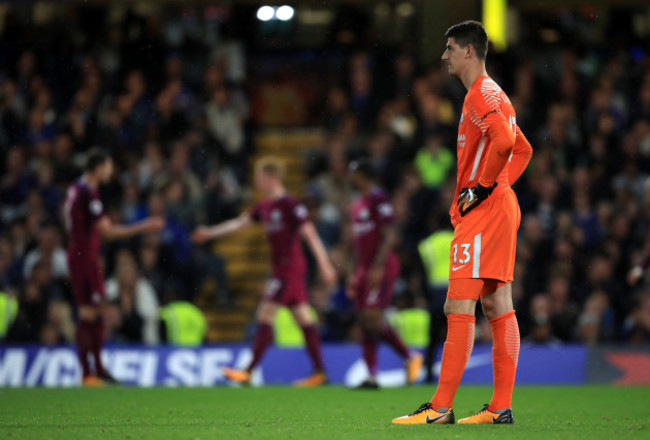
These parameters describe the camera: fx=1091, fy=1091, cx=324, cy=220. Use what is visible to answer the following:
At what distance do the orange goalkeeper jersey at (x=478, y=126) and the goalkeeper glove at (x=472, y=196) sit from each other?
12cm

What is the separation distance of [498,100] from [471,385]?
21.5 ft

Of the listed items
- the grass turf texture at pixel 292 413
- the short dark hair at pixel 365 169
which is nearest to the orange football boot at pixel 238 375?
the grass turf texture at pixel 292 413

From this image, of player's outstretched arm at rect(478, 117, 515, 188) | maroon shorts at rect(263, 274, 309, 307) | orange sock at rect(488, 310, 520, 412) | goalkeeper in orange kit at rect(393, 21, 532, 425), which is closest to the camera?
player's outstretched arm at rect(478, 117, 515, 188)

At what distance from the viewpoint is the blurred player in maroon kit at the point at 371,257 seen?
34.6 ft

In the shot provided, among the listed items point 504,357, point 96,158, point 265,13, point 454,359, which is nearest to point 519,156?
point 504,357

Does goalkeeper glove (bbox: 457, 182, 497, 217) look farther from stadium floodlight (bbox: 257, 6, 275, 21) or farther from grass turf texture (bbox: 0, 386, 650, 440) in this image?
stadium floodlight (bbox: 257, 6, 275, 21)

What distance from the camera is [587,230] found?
1510 cm

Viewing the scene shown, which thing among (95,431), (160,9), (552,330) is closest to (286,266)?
(552,330)

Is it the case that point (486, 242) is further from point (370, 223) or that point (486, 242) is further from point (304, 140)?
point (304, 140)

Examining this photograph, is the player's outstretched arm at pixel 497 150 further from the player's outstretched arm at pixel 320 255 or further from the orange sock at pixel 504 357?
the player's outstretched arm at pixel 320 255

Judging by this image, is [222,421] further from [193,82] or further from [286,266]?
[193,82]

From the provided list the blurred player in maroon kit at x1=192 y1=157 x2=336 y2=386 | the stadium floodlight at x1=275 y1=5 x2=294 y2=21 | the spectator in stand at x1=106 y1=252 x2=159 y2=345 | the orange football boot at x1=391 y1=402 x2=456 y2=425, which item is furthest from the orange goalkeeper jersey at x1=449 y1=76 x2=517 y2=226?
the stadium floodlight at x1=275 y1=5 x2=294 y2=21

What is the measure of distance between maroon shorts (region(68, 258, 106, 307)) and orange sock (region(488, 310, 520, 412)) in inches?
231

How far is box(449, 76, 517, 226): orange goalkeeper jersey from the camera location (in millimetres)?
5848
